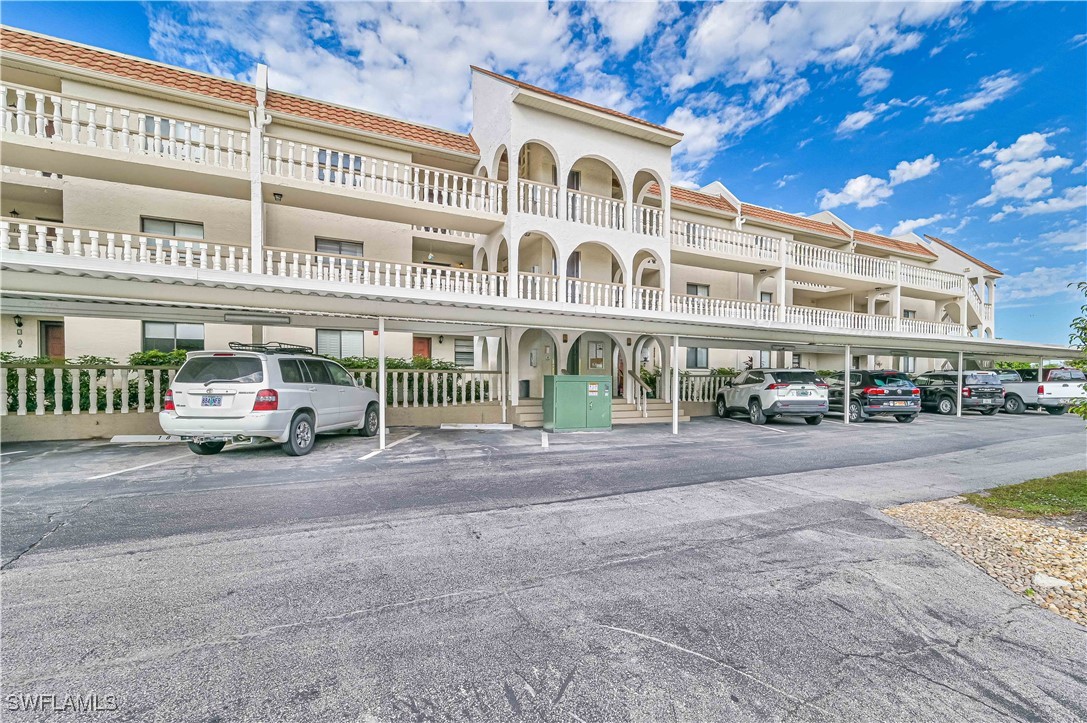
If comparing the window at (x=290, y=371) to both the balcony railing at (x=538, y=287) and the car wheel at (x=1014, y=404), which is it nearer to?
the balcony railing at (x=538, y=287)

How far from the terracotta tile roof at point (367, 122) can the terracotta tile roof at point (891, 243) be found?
19.6 meters

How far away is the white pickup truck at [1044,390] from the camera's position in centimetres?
1677

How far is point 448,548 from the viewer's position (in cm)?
397

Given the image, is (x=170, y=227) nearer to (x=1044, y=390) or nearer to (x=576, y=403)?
(x=576, y=403)

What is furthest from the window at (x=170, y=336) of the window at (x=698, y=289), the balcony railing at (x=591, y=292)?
the window at (x=698, y=289)

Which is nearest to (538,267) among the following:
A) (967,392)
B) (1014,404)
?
(967,392)

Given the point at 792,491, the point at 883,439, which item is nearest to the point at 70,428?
the point at 792,491

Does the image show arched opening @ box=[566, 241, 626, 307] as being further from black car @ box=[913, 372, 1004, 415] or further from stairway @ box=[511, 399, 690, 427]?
black car @ box=[913, 372, 1004, 415]

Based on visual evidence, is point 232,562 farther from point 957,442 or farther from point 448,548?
point 957,442

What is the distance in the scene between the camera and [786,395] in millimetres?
12812

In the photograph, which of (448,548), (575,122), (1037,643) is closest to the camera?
(1037,643)

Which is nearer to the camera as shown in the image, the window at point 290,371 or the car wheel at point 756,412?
the window at point 290,371

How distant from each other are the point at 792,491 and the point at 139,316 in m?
12.2

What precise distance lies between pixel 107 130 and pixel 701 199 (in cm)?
1820
